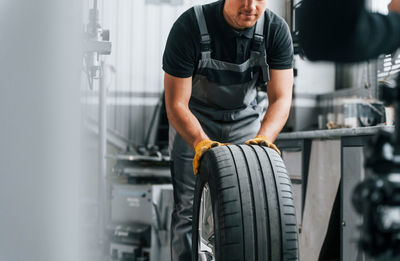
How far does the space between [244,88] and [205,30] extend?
11.0 inches

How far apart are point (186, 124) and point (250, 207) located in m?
0.47

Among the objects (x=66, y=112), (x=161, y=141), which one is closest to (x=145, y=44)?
(x=161, y=141)

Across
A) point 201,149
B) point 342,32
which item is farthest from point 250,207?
point 342,32

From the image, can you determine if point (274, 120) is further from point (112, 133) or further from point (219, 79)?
point (112, 133)

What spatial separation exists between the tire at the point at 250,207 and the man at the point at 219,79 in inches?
9.0

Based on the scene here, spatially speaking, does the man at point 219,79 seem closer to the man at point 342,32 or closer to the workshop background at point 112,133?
the workshop background at point 112,133

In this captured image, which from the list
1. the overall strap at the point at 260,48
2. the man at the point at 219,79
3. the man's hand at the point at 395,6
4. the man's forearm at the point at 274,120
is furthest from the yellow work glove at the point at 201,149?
the man's hand at the point at 395,6

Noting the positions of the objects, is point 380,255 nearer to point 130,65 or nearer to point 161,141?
point 161,141

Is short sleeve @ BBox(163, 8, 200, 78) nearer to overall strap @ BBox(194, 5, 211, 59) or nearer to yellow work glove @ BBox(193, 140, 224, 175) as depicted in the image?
overall strap @ BBox(194, 5, 211, 59)

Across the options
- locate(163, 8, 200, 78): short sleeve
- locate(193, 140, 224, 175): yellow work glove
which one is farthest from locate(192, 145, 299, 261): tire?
locate(163, 8, 200, 78): short sleeve

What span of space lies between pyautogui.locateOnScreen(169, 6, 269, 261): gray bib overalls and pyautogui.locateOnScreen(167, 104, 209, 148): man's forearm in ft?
0.58

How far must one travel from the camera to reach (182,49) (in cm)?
143

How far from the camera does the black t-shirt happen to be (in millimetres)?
1437

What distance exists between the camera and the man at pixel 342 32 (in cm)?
52
